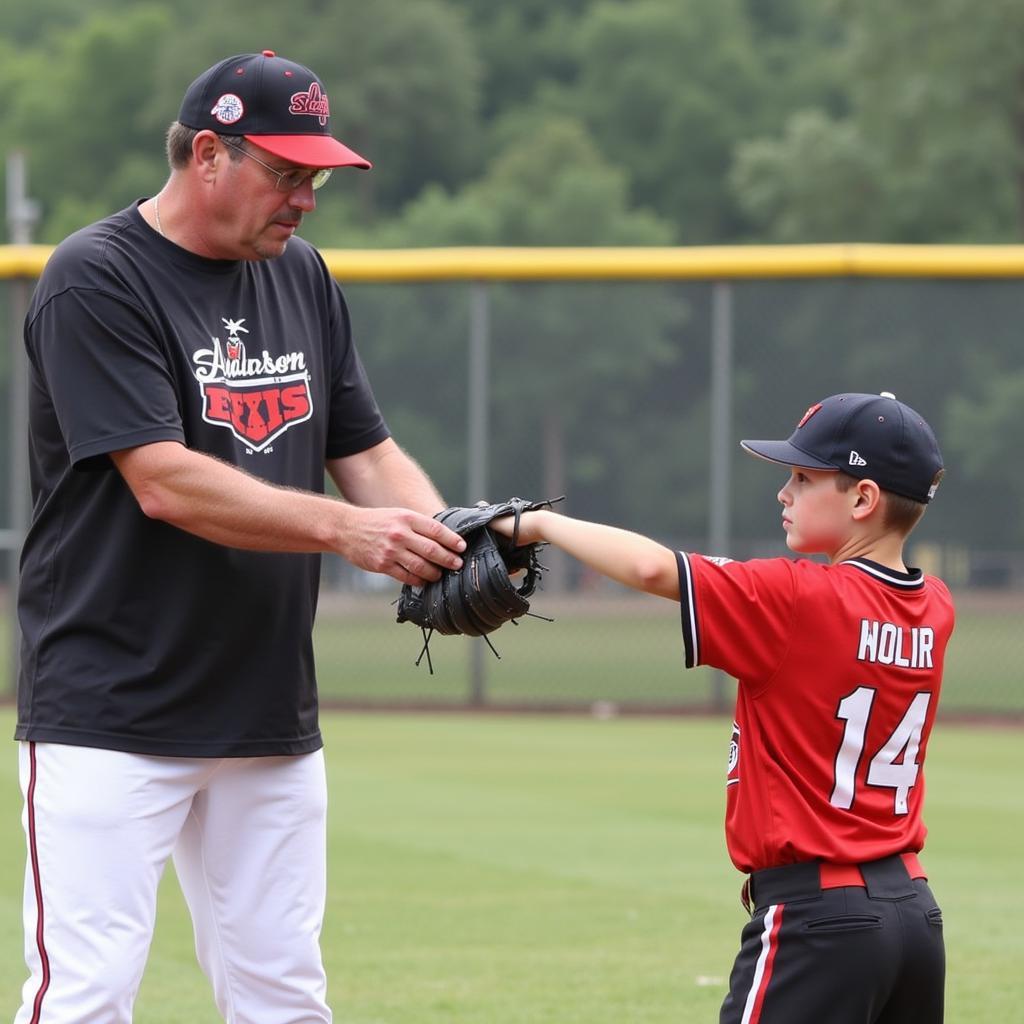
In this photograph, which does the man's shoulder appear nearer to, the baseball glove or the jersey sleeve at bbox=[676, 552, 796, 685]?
the baseball glove

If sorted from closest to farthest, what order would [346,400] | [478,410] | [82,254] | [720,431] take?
[82,254], [346,400], [720,431], [478,410]

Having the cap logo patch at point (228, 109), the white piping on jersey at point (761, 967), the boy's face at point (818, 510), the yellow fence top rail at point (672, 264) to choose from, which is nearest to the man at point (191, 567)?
the cap logo patch at point (228, 109)

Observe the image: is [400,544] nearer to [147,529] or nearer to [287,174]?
[147,529]

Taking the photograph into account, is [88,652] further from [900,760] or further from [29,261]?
[29,261]

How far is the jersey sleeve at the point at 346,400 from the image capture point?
4164 mm

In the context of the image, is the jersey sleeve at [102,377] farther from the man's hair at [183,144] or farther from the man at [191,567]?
the man's hair at [183,144]

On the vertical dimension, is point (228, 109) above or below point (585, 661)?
above

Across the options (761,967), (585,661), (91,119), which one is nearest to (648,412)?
(585,661)

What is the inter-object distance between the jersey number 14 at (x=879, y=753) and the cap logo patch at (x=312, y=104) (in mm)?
1602

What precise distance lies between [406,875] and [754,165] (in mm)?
43987

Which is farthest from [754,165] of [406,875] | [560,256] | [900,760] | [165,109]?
[900,760]

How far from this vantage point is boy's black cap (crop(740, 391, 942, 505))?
359 cm

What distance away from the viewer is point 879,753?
3531mm

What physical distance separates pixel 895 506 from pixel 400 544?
3.21 ft
